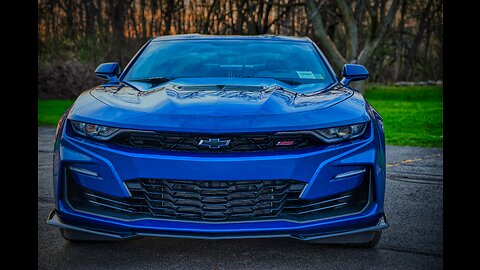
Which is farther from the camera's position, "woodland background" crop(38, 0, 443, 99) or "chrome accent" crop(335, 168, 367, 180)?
"woodland background" crop(38, 0, 443, 99)

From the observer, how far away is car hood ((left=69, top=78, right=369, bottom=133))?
12.4 ft

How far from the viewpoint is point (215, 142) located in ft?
12.2

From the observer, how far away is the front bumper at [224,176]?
3646mm

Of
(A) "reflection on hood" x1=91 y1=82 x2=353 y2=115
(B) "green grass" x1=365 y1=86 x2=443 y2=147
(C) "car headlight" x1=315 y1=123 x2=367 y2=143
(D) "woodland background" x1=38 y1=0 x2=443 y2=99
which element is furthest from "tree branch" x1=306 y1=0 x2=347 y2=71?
(C) "car headlight" x1=315 y1=123 x2=367 y2=143

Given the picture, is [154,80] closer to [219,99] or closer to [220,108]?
[219,99]

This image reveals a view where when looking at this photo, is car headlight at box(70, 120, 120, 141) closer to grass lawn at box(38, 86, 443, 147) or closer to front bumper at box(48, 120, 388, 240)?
front bumper at box(48, 120, 388, 240)

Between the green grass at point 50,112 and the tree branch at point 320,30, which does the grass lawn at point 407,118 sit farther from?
the tree branch at point 320,30

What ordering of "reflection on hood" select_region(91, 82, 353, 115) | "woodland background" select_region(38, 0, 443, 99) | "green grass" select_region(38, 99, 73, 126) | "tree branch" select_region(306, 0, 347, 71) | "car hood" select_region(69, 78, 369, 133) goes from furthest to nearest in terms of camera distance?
"woodland background" select_region(38, 0, 443, 99)
"tree branch" select_region(306, 0, 347, 71)
"green grass" select_region(38, 99, 73, 126)
"reflection on hood" select_region(91, 82, 353, 115)
"car hood" select_region(69, 78, 369, 133)

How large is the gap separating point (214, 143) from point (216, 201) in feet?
1.03

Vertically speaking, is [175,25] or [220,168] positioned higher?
[220,168]

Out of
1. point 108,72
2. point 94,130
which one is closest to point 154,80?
point 108,72
